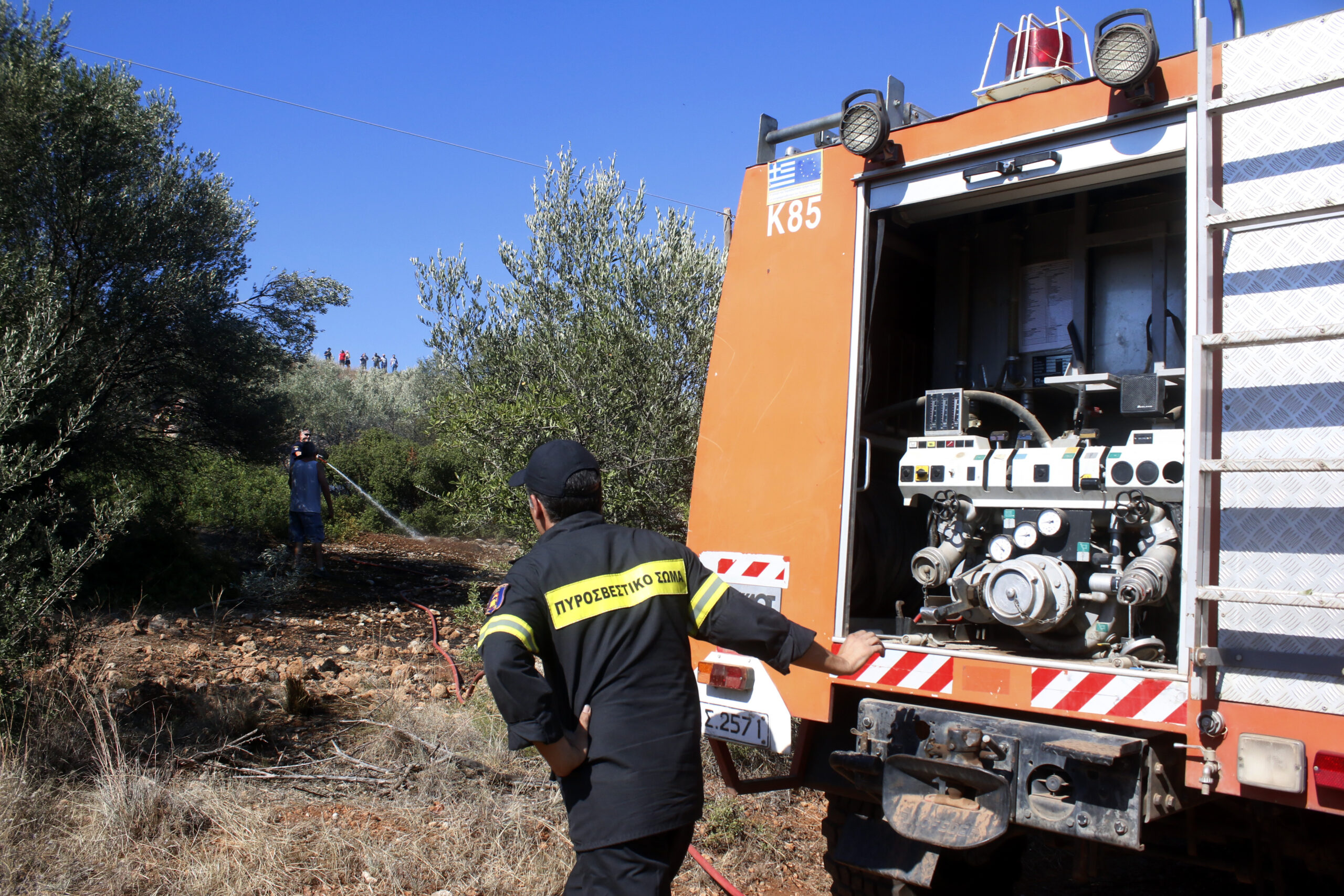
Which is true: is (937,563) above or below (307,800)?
above

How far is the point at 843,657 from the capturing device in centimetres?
292

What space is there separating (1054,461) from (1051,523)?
9.6 inches

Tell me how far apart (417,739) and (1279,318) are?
14.9 ft

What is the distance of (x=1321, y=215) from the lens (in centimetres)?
256

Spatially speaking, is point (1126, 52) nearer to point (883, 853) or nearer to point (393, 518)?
point (883, 853)

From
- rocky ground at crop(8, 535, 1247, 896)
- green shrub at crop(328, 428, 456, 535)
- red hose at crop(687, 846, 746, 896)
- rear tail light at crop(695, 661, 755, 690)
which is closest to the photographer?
rear tail light at crop(695, 661, 755, 690)

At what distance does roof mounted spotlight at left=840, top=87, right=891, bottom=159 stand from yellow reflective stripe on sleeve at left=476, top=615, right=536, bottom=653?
225 cm

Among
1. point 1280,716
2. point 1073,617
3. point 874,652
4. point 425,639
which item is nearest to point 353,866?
point 874,652

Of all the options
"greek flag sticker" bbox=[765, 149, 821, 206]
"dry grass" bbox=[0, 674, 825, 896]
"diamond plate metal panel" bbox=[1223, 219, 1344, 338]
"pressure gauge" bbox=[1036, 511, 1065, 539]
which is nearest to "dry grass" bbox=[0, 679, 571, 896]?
"dry grass" bbox=[0, 674, 825, 896]

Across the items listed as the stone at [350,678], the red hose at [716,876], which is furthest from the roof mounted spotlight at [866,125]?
the stone at [350,678]

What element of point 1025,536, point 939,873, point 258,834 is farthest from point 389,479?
point 1025,536

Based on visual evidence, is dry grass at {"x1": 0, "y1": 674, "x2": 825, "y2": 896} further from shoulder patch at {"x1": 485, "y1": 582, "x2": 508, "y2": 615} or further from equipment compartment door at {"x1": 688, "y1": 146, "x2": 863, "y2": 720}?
shoulder patch at {"x1": 485, "y1": 582, "x2": 508, "y2": 615}

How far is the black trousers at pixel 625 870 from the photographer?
2.44 m

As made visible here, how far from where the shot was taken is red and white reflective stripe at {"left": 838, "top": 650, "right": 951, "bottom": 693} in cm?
329
